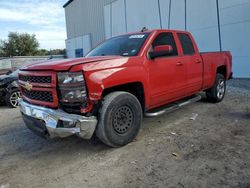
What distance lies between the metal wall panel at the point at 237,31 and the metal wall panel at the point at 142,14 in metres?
4.55

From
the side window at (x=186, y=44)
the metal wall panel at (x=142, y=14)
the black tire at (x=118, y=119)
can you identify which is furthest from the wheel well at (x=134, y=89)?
the metal wall panel at (x=142, y=14)

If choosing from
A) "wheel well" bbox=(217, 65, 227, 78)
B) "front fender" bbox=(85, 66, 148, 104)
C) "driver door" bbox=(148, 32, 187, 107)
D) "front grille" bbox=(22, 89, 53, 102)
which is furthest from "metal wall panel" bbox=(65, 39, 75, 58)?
"front fender" bbox=(85, 66, 148, 104)

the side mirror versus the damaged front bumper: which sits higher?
the side mirror

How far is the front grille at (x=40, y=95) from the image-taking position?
3.73 metres

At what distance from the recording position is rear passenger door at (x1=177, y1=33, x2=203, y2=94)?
5.43 meters

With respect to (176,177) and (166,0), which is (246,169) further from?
(166,0)

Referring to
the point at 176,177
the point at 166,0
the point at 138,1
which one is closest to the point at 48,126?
the point at 176,177

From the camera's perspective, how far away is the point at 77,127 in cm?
346

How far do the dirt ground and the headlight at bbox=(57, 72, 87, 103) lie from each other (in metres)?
1.00

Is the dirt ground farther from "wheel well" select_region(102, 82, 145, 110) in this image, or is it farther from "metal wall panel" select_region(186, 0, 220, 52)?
"metal wall panel" select_region(186, 0, 220, 52)

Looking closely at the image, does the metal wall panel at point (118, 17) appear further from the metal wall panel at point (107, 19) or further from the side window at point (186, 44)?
the side window at point (186, 44)

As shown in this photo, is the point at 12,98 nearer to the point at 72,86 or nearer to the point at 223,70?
the point at 72,86

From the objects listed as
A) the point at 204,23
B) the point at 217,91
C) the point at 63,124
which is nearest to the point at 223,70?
the point at 217,91

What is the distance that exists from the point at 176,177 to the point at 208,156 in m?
0.80
